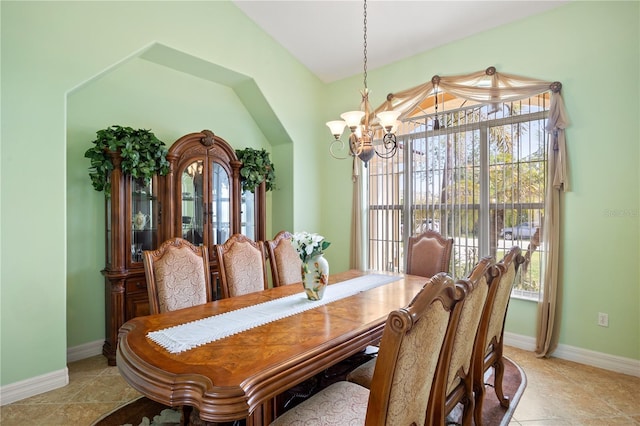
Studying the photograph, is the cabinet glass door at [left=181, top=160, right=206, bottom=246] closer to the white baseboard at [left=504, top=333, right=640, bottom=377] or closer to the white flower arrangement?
the white flower arrangement

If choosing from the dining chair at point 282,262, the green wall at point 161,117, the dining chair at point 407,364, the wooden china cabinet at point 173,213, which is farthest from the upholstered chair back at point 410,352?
the wooden china cabinet at point 173,213

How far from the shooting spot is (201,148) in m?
3.49

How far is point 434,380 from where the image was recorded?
1.38 meters

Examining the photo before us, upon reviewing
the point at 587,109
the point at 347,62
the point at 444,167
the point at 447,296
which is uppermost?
the point at 347,62

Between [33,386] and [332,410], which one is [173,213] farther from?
[332,410]

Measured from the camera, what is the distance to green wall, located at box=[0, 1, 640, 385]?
7.93ft

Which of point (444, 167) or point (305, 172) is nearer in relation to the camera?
point (444, 167)

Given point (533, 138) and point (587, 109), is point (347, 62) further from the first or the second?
point (587, 109)

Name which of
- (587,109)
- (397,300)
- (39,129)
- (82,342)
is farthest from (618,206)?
(82,342)

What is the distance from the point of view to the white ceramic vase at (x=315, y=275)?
82.4 inches

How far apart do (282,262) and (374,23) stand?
104 inches

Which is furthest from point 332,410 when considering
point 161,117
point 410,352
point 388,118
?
point 161,117

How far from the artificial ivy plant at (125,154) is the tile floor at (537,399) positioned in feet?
5.09

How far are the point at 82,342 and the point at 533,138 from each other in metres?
4.59
